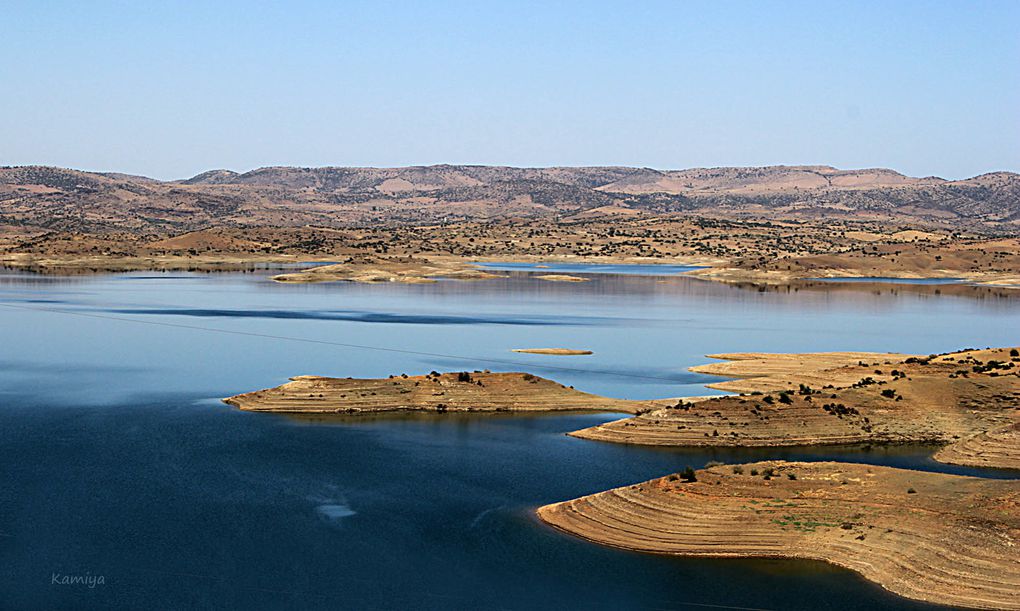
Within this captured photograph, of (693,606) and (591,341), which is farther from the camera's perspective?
(591,341)

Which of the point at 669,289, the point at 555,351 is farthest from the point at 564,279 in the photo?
the point at 555,351

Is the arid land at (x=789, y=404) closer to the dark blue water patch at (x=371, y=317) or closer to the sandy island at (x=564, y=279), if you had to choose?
the dark blue water patch at (x=371, y=317)

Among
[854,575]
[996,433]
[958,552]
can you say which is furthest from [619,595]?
[996,433]

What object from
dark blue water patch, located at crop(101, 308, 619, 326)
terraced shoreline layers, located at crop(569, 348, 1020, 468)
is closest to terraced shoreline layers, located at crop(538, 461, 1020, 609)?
terraced shoreline layers, located at crop(569, 348, 1020, 468)

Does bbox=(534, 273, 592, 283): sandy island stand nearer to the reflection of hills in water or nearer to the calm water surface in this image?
the reflection of hills in water

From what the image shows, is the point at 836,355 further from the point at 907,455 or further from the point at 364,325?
the point at 364,325

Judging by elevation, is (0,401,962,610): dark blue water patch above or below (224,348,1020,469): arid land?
below
